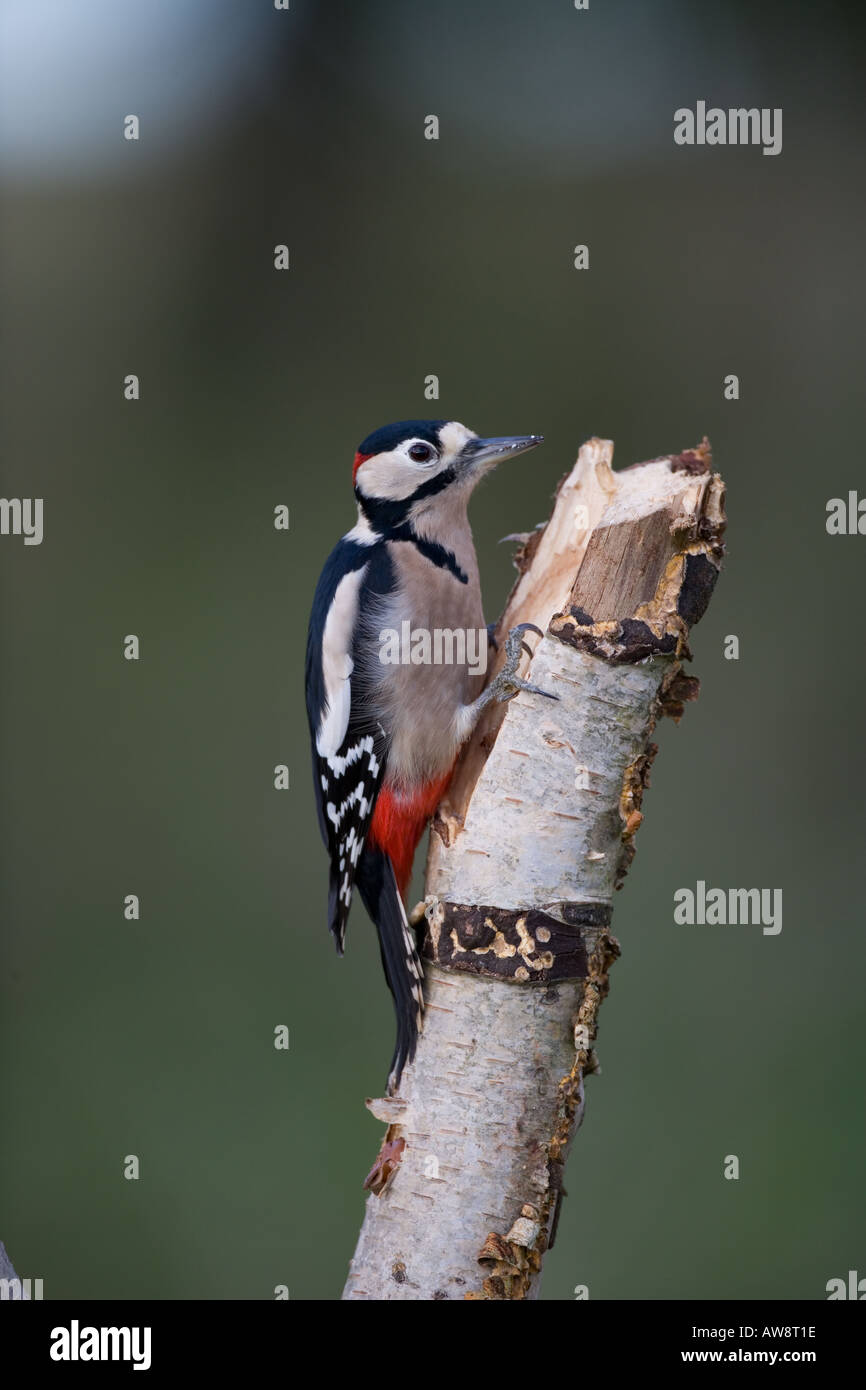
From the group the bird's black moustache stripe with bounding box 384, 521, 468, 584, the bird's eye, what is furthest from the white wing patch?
the bird's eye

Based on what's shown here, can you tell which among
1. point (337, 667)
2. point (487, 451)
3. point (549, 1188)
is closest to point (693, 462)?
point (487, 451)

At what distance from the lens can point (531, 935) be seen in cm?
160

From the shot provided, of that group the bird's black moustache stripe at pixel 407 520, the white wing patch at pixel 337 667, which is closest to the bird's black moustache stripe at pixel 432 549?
the bird's black moustache stripe at pixel 407 520

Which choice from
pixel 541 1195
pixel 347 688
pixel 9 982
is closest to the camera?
pixel 541 1195

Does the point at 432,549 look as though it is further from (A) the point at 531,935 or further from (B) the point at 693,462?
(A) the point at 531,935

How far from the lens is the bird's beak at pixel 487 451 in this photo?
2.12 metres

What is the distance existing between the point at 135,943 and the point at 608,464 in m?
2.62

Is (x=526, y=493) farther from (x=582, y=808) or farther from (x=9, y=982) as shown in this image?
(x=582, y=808)

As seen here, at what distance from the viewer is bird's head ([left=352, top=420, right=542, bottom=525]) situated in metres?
2.12

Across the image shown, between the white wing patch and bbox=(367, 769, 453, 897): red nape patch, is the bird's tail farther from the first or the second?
the white wing patch

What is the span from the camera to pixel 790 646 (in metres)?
4.05

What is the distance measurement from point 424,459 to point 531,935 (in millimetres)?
896
